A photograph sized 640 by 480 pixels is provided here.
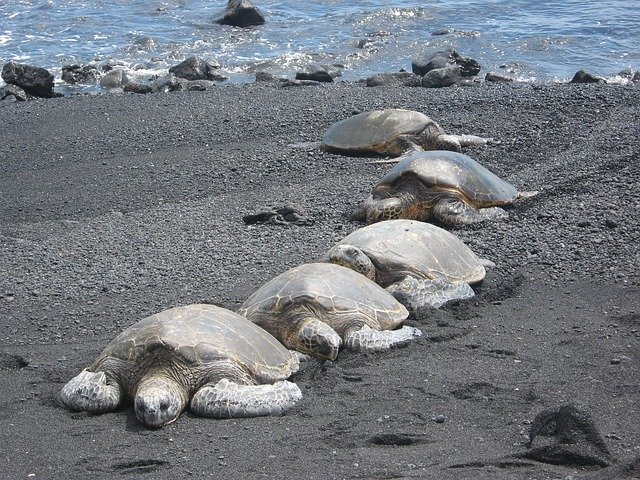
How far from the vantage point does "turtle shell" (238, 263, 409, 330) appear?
5.43 m

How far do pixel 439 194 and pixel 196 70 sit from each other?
8669 millimetres

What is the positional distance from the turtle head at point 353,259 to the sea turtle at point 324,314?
14.6 inches

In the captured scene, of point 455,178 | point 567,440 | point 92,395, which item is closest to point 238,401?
point 92,395

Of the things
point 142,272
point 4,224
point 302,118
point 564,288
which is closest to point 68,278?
point 142,272

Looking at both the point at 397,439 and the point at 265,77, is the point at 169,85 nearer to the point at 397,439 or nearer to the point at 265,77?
the point at 265,77

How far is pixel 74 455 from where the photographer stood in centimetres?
427

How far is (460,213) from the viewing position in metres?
7.88

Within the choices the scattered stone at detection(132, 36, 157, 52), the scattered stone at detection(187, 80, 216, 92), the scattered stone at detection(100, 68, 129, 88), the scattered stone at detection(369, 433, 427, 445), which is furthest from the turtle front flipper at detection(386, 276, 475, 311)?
the scattered stone at detection(132, 36, 157, 52)

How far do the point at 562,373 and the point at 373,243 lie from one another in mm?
1767

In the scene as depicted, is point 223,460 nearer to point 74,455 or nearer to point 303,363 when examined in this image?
point 74,455

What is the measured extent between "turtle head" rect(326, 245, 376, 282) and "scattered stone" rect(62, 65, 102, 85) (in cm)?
1123

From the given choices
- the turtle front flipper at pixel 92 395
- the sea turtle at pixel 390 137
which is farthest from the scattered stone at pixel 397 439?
the sea turtle at pixel 390 137

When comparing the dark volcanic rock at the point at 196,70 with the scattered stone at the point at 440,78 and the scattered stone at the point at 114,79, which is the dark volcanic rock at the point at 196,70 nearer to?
the scattered stone at the point at 114,79

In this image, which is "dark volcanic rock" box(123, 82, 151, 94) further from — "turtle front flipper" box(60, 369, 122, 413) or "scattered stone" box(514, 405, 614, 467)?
"scattered stone" box(514, 405, 614, 467)
